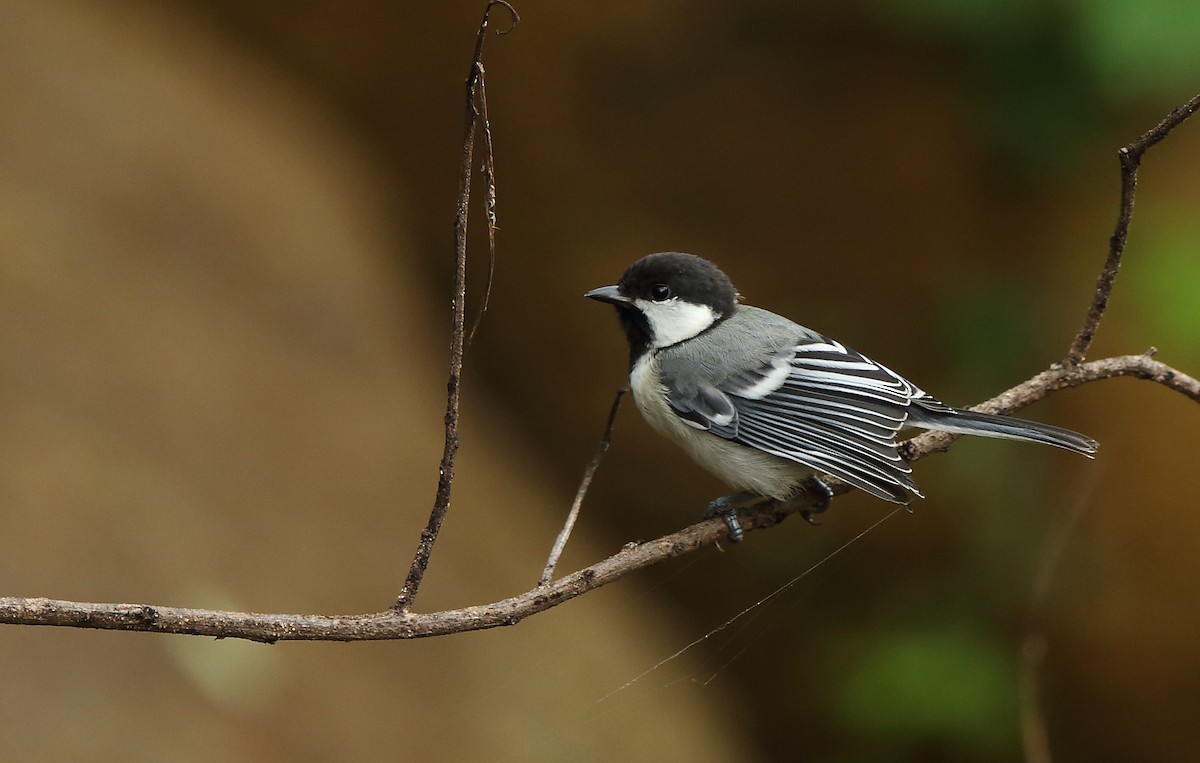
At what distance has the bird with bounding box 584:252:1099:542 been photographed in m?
2.12

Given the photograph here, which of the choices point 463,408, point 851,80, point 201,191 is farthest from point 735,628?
point 201,191

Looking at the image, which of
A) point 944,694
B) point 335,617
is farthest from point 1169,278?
point 335,617

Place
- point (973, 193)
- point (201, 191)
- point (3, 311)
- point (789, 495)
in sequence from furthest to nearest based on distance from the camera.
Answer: point (201, 191), point (973, 193), point (3, 311), point (789, 495)

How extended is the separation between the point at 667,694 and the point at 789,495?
204 centimetres

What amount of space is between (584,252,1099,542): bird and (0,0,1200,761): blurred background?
1.33 m

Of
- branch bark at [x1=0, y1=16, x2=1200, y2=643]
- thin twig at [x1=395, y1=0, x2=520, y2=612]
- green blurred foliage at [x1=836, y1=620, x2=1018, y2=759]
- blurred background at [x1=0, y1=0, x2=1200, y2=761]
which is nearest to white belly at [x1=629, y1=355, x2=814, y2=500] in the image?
branch bark at [x1=0, y1=16, x2=1200, y2=643]

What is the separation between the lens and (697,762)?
403cm

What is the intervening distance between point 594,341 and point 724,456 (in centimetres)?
203

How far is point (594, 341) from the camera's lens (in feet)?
14.2

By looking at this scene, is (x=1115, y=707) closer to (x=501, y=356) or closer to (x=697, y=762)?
(x=697, y=762)

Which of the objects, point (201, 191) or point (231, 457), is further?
point (201, 191)

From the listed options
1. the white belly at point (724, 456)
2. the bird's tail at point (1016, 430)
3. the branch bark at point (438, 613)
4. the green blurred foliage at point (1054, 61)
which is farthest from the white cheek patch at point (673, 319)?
the green blurred foliage at point (1054, 61)

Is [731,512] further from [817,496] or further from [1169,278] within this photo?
[1169,278]

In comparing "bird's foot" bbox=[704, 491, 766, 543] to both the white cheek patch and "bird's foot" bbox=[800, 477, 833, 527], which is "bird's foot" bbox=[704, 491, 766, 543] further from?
the white cheek patch
